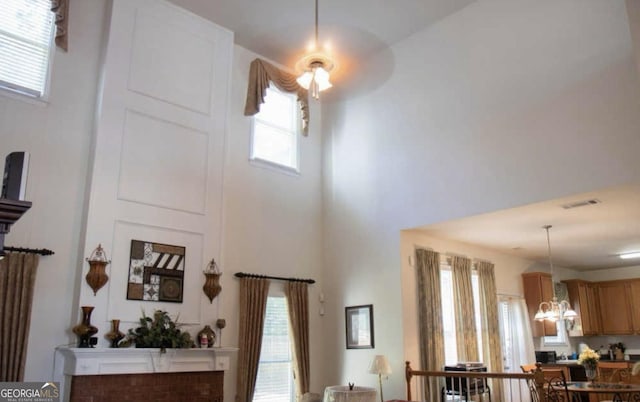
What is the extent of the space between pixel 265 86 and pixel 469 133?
335 centimetres

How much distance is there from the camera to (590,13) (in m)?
6.13

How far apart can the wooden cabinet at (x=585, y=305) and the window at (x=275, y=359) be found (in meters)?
6.56

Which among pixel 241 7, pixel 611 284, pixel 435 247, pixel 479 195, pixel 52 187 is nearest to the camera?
pixel 52 187

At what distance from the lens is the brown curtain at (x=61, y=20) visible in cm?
636

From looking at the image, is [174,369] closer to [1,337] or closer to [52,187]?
[1,337]

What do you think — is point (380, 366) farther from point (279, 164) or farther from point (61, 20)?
point (61, 20)

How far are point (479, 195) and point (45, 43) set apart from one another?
19.1 feet

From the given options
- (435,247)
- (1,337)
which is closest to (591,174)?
(435,247)

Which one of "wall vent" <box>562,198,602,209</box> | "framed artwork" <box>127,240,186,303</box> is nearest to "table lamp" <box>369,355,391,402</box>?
"framed artwork" <box>127,240,186,303</box>

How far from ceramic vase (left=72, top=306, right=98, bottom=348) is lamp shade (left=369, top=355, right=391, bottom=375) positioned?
3.53 m

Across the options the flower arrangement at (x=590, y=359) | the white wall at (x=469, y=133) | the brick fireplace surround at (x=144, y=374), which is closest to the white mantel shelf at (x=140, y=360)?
the brick fireplace surround at (x=144, y=374)

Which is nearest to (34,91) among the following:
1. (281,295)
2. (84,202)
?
(84,202)

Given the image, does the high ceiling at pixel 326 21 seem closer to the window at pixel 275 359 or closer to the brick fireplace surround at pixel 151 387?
the window at pixel 275 359

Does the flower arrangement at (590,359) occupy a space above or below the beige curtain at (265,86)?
below
